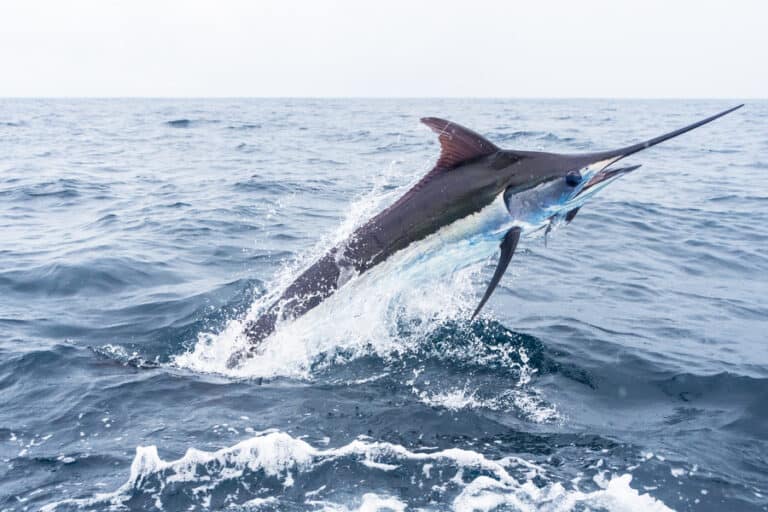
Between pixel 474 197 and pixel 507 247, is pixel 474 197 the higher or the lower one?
the higher one

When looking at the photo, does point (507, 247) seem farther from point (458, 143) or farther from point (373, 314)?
point (373, 314)

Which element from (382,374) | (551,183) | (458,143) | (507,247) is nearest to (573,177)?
(551,183)

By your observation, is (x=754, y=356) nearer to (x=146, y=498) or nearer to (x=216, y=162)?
(x=146, y=498)

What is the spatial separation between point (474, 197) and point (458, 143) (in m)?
0.49

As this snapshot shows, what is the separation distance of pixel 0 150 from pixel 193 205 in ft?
46.9

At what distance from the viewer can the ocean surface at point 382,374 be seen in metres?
4.25

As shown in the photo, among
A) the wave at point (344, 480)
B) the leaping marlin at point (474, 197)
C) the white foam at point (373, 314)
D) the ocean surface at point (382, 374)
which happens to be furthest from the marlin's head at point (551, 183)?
the wave at point (344, 480)

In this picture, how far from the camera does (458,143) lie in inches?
211

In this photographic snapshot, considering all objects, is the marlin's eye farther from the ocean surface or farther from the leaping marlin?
the ocean surface

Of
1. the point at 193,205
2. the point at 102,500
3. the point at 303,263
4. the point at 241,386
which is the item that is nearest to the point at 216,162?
the point at 193,205

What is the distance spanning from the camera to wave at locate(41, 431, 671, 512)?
13.1ft

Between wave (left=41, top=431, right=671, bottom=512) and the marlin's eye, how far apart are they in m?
2.15

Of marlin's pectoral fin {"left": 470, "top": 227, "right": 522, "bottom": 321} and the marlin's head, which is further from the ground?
the marlin's head

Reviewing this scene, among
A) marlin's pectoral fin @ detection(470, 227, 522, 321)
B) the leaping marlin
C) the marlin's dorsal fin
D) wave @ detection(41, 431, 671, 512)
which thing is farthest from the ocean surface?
the marlin's dorsal fin
